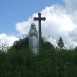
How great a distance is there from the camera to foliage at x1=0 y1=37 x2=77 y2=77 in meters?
10.9

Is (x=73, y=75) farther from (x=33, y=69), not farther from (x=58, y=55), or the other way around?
(x=58, y=55)

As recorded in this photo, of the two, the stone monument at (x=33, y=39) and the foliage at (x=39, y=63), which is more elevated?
the stone monument at (x=33, y=39)

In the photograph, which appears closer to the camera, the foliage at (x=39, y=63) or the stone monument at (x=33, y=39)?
the foliage at (x=39, y=63)

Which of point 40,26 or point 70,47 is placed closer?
point 70,47

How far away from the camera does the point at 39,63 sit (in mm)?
12250

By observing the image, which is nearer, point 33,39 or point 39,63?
point 39,63

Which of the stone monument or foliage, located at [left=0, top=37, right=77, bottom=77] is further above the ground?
the stone monument

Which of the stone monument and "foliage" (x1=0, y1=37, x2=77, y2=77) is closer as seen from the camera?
"foliage" (x1=0, y1=37, x2=77, y2=77)

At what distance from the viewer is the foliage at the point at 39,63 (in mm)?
10945

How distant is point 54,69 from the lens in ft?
37.0

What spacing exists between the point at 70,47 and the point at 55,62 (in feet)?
10.2

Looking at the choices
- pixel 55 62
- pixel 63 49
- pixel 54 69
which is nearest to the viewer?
pixel 54 69

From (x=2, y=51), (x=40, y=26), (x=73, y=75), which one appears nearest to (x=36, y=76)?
(x=73, y=75)

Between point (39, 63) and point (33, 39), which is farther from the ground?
point (33, 39)
